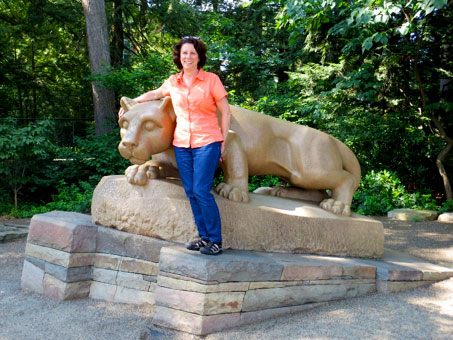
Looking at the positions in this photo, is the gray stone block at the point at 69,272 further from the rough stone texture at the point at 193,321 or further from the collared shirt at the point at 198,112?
the collared shirt at the point at 198,112

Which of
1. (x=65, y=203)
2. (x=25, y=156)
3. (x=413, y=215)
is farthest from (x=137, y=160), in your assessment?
(x=413, y=215)

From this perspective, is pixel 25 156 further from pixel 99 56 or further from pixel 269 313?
pixel 269 313

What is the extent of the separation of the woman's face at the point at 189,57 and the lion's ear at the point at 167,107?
322 millimetres

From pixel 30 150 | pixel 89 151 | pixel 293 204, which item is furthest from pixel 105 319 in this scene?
pixel 89 151

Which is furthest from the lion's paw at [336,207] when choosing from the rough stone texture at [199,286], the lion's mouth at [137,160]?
the lion's mouth at [137,160]

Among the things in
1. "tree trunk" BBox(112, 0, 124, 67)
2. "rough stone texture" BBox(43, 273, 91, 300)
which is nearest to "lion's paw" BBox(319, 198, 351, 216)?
"rough stone texture" BBox(43, 273, 91, 300)

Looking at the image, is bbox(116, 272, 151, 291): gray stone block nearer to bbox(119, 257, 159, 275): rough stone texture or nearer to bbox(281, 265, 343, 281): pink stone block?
bbox(119, 257, 159, 275): rough stone texture

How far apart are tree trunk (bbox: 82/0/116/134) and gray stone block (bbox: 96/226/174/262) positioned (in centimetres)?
613

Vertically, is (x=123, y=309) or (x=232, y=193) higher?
(x=232, y=193)

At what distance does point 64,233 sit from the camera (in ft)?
10.4

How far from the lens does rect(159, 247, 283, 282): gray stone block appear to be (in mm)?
2506

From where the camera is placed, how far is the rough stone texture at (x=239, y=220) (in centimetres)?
297

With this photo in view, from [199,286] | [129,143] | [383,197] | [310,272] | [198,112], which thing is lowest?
[383,197]

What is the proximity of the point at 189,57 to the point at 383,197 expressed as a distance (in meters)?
7.00
